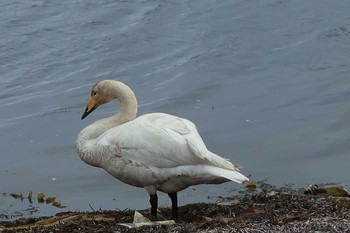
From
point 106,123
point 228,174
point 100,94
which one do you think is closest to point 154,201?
point 228,174

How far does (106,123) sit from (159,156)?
1.11 metres

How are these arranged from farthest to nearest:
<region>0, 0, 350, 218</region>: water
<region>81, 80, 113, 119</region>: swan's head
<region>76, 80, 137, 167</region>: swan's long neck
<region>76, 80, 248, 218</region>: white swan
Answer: <region>0, 0, 350, 218</region>: water
<region>81, 80, 113, 119</region>: swan's head
<region>76, 80, 137, 167</region>: swan's long neck
<region>76, 80, 248, 218</region>: white swan

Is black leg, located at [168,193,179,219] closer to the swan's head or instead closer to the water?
the swan's head

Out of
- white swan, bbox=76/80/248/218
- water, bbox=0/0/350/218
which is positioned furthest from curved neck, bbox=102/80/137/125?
water, bbox=0/0/350/218

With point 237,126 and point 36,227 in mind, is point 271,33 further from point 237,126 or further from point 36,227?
point 36,227

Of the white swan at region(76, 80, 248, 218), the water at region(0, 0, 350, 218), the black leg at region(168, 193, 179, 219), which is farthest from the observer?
the water at region(0, 0, 350, 218)

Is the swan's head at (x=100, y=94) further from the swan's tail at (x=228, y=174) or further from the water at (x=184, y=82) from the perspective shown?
the swan's tail at (x=228, y=174)

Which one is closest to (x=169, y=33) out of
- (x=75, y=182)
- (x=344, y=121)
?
(x=344, y=121)

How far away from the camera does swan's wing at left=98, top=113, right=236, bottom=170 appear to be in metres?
8.20

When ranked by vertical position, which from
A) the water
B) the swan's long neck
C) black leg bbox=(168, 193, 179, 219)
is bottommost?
the water

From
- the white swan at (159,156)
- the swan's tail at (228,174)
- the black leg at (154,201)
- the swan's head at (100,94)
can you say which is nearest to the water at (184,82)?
the swan's head at (100,94)

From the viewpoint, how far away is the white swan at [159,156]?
8.17 meters

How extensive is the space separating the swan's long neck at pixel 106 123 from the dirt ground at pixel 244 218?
53 centimetres

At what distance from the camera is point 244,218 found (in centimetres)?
773
